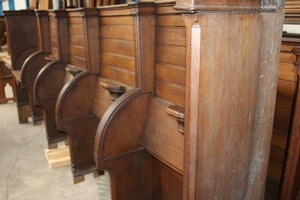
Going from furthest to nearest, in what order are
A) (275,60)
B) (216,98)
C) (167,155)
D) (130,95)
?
1. (130,95)
2. (167,155)
3. (275,60)
4. (216,98)

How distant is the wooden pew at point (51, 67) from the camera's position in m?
2.69

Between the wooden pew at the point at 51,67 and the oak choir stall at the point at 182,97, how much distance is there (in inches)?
0.4

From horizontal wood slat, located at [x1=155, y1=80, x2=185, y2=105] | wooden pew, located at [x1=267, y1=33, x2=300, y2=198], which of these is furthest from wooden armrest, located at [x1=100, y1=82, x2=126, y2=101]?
wooden pew, located at [x1=267, y1=33, x2=300, y2=198]

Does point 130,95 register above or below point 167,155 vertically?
above

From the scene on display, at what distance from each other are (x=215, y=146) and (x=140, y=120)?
0.83 metres

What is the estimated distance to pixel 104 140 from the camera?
1.71 meters

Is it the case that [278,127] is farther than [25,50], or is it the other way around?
[25,50]

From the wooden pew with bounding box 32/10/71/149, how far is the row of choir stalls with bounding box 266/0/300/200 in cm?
197

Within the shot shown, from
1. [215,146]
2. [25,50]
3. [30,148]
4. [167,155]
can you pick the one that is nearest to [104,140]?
[167,155]

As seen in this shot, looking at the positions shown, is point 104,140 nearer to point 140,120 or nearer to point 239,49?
point 140,120

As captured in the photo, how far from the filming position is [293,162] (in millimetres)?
1149

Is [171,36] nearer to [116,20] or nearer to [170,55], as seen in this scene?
A: [170,55]

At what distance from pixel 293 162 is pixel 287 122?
0.70 ft

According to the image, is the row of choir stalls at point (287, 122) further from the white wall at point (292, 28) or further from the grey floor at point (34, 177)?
the grey floor at point (34, 177)
